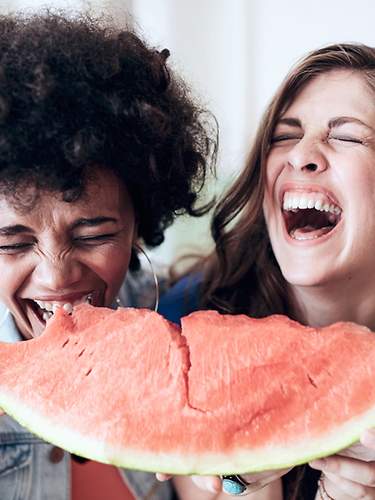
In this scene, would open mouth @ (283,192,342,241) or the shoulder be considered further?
the shoulder

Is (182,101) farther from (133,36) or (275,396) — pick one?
(275,396)

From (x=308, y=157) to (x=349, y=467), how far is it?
1.42 feet

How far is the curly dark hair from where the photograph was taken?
0.71 meters

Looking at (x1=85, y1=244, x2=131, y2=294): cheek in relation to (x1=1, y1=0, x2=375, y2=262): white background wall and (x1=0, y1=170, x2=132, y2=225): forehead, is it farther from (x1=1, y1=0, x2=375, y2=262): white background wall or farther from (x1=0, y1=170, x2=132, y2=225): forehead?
(x1=1, y1=0, x2=375, y2=262): white background wall

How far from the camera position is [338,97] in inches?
34.4

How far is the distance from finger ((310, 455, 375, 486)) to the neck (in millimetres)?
317

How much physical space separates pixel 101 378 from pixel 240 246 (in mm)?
529

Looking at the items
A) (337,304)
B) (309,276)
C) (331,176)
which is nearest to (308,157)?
(331,176)

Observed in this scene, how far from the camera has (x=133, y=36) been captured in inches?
32.2

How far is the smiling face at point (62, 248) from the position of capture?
778mm

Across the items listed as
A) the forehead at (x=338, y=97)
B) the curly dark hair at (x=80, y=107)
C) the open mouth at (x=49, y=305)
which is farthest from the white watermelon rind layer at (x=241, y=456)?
the forehead at (x=338, y=97)

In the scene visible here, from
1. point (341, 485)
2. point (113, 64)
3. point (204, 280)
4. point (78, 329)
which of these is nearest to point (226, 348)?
point (78, 329)

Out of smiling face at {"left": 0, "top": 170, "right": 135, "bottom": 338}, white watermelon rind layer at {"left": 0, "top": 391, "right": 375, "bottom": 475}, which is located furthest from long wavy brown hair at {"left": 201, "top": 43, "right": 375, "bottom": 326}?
white watermelon rind layer at {"left": 0, "top": 391, "right": 375, "bottom": 475}

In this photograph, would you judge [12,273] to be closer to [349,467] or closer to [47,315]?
[47,315]
